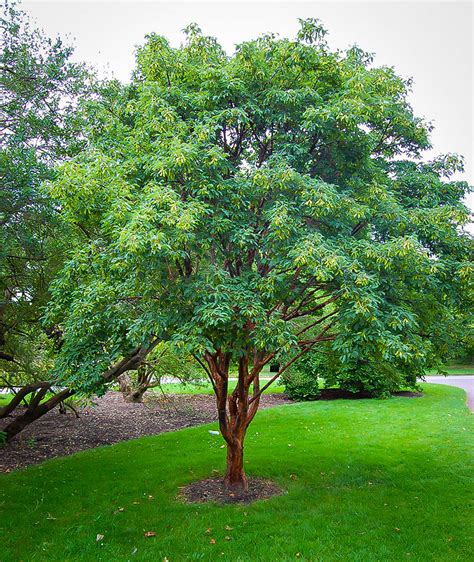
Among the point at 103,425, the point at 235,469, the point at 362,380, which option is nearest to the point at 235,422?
the point at 235,469

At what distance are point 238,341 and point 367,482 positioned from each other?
4016mm

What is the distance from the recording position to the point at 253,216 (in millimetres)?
5781

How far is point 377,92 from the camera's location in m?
6.79

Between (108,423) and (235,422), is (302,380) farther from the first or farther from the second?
(235,422)

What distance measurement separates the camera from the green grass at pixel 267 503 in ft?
16.6

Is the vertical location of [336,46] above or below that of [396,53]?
below

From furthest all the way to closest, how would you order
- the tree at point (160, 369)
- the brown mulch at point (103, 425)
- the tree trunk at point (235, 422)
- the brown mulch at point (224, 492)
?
the tree at point (160, 369) < the brown mulch at point (103, 425) < the tree trunk at point (235, 422) < the brown mulch at point (224, 492)

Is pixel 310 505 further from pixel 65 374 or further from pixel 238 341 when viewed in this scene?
pixel 65 374

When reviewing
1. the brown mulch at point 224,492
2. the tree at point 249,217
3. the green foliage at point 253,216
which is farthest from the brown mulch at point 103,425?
the tree at point 249,217

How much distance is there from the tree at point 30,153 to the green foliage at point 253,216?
1.29 metres

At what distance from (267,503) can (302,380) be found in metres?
10.7

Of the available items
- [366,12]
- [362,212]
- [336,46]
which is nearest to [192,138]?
[362,212]

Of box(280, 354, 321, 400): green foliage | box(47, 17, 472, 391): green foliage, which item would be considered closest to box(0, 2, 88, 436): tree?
box(47, 17, 472, 391): green foliage

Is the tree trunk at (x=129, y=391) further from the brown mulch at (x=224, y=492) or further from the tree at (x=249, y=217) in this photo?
the tree at (x=249, y=217)
